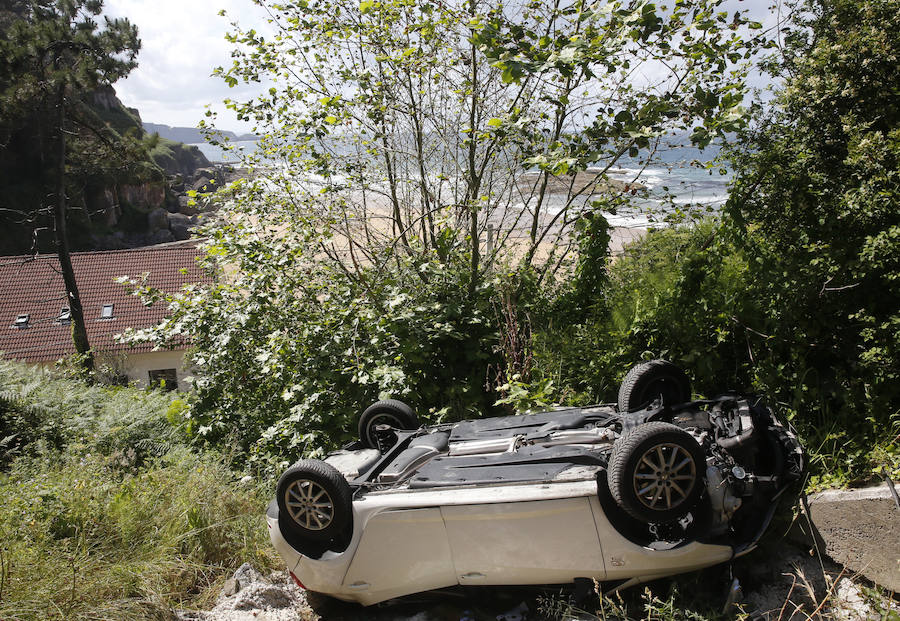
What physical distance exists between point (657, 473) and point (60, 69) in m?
20.1

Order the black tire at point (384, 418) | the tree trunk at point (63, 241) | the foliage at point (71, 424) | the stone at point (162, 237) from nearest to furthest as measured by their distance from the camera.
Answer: the black tire at point (384, 418), the foliage at point (71, 424), the tree trunk at point (63, 241), the stone at point (162, 237)

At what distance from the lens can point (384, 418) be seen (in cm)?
534

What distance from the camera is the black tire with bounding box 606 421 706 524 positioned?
3.34 m

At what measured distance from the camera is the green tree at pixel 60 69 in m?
16.4

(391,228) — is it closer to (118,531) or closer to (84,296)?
(118,531)

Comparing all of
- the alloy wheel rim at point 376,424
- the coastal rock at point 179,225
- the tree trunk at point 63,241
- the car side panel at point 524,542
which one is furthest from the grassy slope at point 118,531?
the coastal rock at point 179,225

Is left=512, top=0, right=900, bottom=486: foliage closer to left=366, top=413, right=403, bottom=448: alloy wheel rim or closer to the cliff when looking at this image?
left=366, top=413, right=403, bottom=448: alloy wheel rim

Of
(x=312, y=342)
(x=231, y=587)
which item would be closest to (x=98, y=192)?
(x=312, y=342)

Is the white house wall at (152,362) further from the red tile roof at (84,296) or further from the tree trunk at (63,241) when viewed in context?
the tree trunk at (63,241)

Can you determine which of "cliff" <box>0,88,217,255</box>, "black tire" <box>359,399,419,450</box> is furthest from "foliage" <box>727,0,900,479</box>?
"cliff" <box>0,88,217,255</box>

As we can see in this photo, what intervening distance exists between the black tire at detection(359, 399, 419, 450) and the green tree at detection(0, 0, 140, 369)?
46.5ft

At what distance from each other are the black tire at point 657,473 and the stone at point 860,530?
1.03 metres

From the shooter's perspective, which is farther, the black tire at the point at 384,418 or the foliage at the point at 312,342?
the foliage at the point at 312,342

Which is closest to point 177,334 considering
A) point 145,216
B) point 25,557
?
point 25,557
